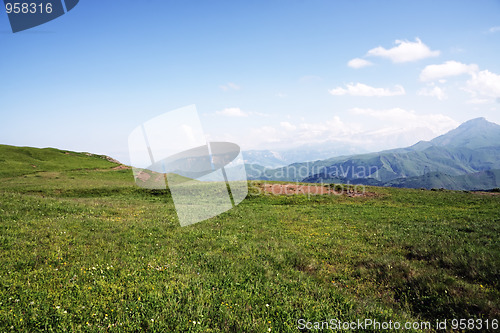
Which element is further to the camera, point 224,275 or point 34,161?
point 34,161

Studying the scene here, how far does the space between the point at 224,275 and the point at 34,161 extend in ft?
275

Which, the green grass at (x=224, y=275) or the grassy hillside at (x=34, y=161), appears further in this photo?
the grassy hillside at (x=34, y=161)

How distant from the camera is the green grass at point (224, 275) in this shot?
5.78 m

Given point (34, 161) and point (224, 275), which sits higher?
point (34, 161)

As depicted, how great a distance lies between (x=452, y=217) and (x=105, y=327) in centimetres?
2659

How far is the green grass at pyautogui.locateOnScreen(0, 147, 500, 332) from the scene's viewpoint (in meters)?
5.78

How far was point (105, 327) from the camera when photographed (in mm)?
5254

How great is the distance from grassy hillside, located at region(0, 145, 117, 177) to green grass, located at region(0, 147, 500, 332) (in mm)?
54652

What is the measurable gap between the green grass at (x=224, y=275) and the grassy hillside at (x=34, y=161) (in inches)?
2152

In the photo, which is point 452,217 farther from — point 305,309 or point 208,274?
point 208,274

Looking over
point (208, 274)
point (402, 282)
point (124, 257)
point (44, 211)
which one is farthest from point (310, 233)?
point (44, 211)

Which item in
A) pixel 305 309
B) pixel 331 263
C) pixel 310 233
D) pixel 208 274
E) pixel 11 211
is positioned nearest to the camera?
pixel 305 309

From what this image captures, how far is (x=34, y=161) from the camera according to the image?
6581 cm

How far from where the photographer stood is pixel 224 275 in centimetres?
831
